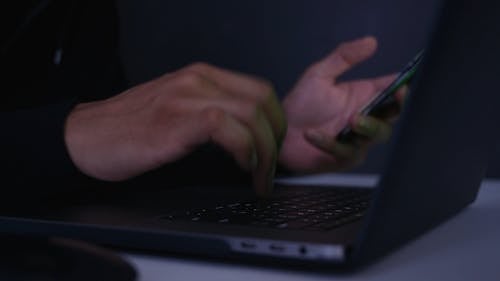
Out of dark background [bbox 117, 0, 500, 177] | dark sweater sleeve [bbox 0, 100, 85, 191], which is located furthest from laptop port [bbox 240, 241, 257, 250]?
dark background [bbox 117, 0, 500, 177]

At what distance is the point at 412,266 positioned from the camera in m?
0.44

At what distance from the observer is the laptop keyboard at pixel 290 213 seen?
0.50 meters

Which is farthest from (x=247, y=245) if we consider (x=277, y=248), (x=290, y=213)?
(x=290, y=213)

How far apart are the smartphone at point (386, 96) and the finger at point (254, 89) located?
0.13 m

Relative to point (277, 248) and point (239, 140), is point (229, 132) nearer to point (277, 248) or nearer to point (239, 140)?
point (239, 140)

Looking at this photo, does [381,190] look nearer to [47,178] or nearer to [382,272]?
[382,272]

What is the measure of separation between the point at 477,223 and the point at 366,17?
0.69 m

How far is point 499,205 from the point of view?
746 mm

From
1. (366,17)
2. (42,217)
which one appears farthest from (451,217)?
(366,17)

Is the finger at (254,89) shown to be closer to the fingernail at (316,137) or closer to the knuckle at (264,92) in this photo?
the knuckle at (264,92)

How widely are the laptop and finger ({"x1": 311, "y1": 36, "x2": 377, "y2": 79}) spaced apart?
0.34 meters

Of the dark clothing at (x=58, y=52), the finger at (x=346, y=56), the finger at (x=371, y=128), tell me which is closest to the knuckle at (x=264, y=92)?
the finger at (x=371, y=128)

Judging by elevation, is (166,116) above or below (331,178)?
above

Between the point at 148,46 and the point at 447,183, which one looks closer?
the point at 447,183
